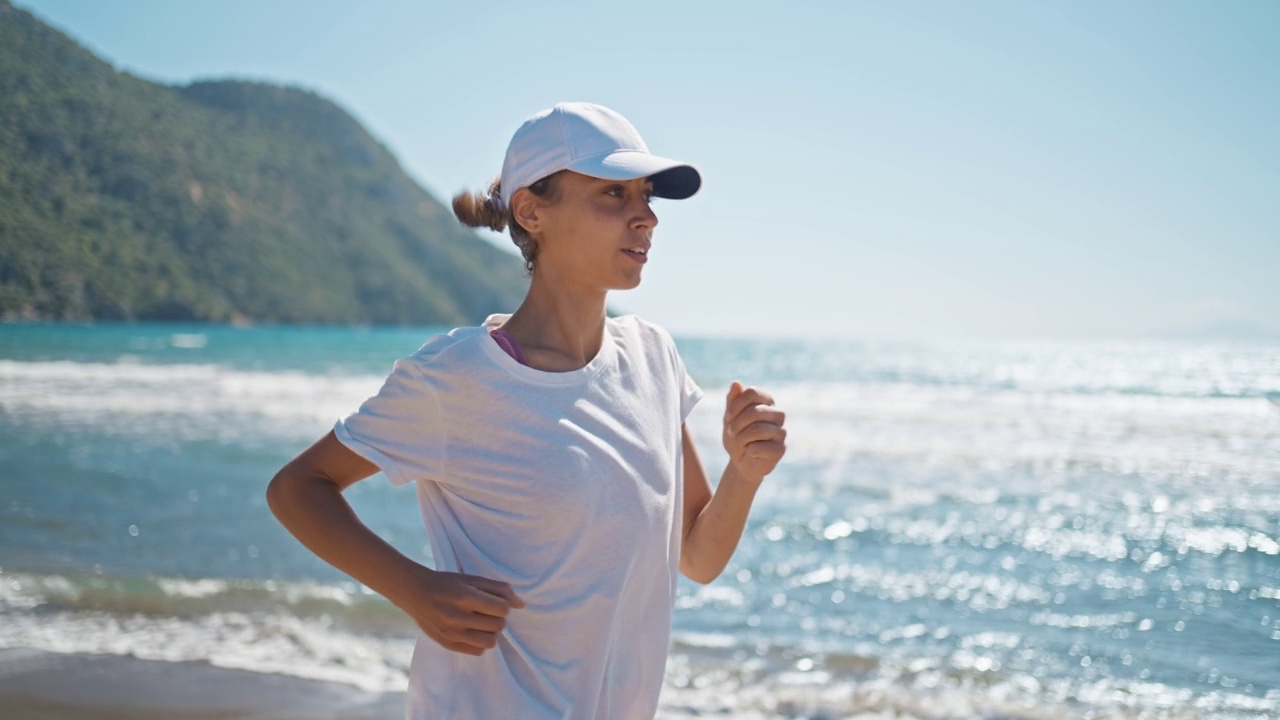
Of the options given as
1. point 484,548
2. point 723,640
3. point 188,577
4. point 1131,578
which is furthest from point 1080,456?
point 484,548

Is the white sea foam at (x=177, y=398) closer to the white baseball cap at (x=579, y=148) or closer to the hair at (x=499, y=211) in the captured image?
the hair at (x=499, y=211)

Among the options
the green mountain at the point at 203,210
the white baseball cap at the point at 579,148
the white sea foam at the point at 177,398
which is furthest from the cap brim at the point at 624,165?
the green mountain at the point at 203,210

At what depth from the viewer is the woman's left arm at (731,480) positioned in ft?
5.31

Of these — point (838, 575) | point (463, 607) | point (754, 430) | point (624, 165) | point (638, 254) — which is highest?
point (624, 165)

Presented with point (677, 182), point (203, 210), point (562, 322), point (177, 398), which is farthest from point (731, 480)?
point (203, 210)

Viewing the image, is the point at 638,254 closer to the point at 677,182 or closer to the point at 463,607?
the point at 677,182

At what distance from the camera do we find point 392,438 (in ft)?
4.82

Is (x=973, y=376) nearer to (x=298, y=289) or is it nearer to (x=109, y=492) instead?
(x=109, y=492)

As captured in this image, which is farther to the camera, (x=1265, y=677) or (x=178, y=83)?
(x=178, y=83)

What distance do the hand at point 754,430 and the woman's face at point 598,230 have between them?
0.86 feet

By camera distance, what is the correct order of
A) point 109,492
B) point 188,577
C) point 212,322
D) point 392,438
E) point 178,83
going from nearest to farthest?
point 392,438 → point 188,577 → point 109,492 → point 212,322 → point 178,83

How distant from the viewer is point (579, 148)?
5.02ft

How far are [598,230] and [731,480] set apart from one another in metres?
0.49

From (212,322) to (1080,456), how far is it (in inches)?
2781
